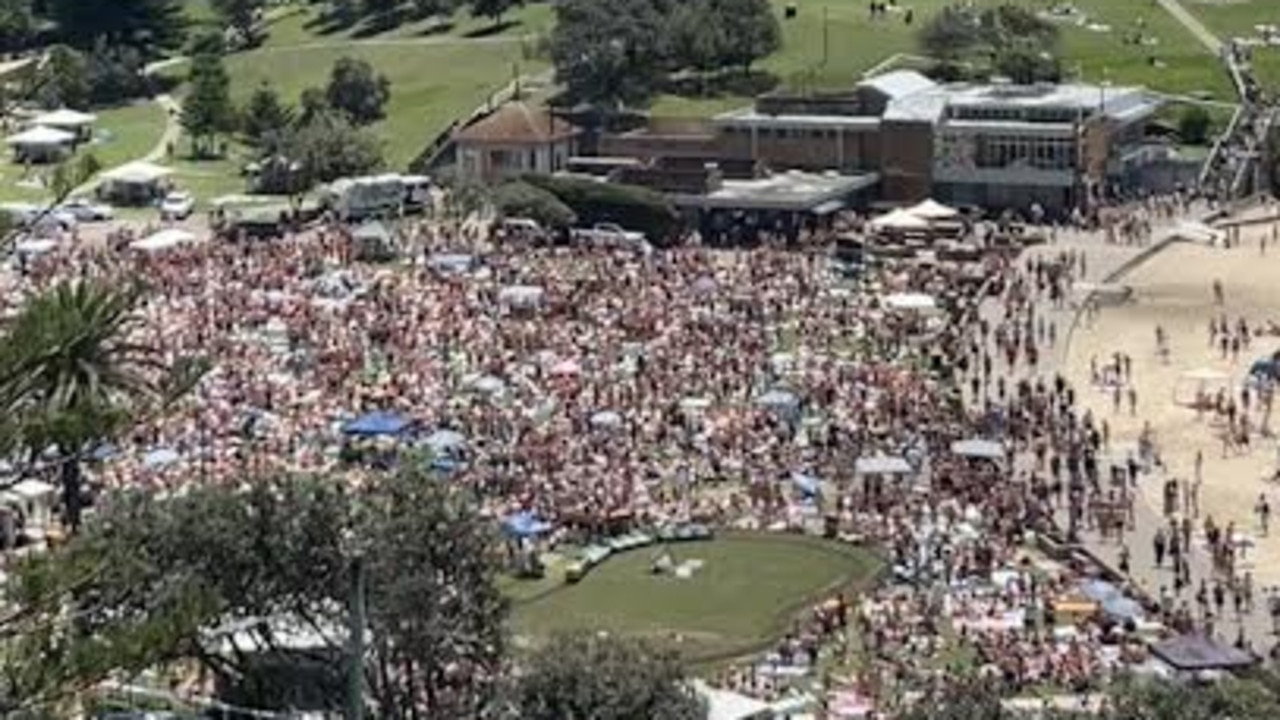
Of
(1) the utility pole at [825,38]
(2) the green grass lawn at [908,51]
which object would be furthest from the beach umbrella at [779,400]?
(1) the utility pole at [825,38]

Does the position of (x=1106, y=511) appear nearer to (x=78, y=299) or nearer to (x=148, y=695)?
(x=148, y=695)

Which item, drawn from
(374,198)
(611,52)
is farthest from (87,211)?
(611,52)

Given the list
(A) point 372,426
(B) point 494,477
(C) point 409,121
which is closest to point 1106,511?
(B) point 494,477

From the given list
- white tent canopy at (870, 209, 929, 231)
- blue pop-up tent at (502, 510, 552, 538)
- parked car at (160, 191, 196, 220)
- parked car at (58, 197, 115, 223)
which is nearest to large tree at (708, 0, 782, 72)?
white tent canopy at (870, 209, 929, 231)

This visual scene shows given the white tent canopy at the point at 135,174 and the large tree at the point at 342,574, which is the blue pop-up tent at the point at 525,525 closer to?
the large tree at the point at 342,574

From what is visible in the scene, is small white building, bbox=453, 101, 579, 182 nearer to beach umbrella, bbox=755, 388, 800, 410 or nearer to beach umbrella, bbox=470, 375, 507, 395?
beach umbrella, bbox=470, 375, 507, 395
